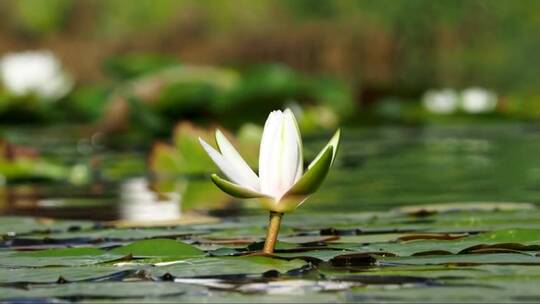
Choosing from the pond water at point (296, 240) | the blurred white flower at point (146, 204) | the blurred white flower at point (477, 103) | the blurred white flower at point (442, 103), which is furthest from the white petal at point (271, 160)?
the blurred white flower at point (442, 103)

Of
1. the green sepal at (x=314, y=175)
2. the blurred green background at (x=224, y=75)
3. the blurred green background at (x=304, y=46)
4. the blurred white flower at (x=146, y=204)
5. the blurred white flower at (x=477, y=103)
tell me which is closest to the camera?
the green sepal at (x=314, y=175)

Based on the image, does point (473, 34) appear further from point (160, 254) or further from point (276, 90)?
point (160, 254)

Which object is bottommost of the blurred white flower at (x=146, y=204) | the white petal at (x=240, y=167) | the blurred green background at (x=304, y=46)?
the white petal at (x=240, y=167)

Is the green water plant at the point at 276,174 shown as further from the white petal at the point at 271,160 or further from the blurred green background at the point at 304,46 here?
the blurred green background at the point at 304,46

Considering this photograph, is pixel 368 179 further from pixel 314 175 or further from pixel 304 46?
pixel 304 46

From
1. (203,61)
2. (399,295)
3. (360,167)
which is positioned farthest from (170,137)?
(203,61)

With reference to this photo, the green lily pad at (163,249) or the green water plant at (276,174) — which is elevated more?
the green water plant at (276,174)

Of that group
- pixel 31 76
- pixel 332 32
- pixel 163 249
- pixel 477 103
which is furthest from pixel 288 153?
pixel 332 32
